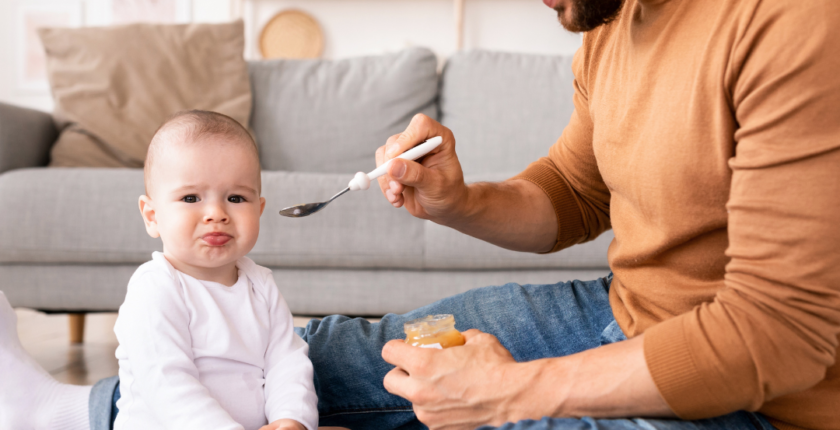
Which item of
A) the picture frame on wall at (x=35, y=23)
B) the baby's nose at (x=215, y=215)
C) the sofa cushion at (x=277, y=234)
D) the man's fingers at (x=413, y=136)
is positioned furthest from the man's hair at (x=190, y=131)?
the picture frame on wall at (x=35, y=23)

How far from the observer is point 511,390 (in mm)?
655

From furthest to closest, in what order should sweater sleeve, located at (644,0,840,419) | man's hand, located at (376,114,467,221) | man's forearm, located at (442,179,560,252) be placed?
man's forearm, located at (442,179,560,252)
man's hand, located at (376,114,467,221)
sweater sleeve, located at (644,0,840,419)

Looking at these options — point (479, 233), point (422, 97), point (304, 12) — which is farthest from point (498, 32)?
point (479, 233)

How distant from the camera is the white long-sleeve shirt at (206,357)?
76cm

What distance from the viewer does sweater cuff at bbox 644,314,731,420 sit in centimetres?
59

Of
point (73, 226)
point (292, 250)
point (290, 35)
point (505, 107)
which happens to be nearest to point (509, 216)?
point (292, 250)

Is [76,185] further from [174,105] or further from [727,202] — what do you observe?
[727,202]

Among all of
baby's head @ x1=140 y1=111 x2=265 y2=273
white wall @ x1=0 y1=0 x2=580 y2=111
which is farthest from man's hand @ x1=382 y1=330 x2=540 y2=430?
white wall @ x1=0 y1=0 x2=580 y2=111

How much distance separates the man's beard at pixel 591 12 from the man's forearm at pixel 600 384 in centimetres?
39

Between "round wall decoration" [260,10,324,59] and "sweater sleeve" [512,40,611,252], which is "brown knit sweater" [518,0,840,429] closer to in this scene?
"sweater sleeve" [512,40,611,252]

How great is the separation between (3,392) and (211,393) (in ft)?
1.21

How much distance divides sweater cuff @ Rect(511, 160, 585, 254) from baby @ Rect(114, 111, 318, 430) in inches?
18.0

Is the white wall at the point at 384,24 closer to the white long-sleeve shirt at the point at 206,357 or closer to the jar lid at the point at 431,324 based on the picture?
the white long-sleeve shirt at the point at 206,357

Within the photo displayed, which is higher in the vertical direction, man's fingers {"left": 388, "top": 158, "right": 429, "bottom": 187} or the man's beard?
the man's beard
